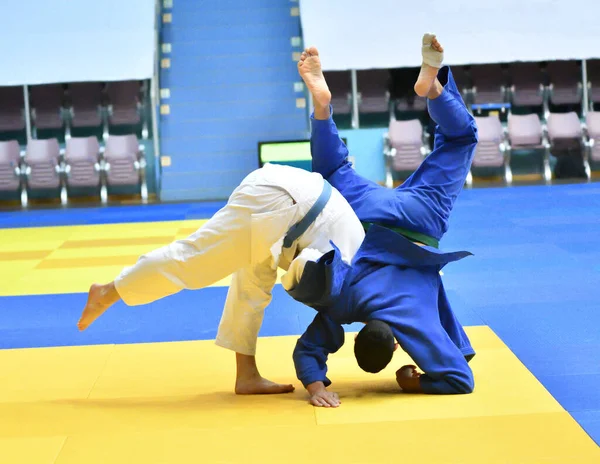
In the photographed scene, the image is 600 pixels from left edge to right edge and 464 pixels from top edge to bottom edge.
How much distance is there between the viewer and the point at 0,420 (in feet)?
12.6

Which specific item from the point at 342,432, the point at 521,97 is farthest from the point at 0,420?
the point at 521,97

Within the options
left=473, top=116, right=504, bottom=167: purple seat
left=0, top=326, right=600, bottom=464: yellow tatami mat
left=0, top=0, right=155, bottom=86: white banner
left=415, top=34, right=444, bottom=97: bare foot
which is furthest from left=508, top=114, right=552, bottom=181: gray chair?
left=415, top=34, right=444, bottom=97: bare foot

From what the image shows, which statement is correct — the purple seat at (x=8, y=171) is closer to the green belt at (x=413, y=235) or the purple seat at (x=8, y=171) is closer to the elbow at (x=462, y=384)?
the green belt at (x=413, y=235)

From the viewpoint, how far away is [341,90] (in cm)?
1647

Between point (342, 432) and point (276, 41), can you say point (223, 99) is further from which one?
point (342, 432)

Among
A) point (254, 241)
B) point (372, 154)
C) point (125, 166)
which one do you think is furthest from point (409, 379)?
point (125, 166)

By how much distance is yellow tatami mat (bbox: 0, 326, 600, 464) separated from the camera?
3.25 meters

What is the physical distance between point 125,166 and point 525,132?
22.0 ft

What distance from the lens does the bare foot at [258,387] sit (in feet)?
13.5

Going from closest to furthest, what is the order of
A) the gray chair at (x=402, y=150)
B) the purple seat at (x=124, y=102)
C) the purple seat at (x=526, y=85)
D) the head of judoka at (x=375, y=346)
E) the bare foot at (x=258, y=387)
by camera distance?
the head of judoka at (x=375, y=346)
the bare foot at (x=258, y=387)
the gray chair at (x=402, y=150)
the purple seat at (x=124, y=102)
the purple seat at (x=526, y=85)

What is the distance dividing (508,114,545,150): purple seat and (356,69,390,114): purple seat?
236 cm

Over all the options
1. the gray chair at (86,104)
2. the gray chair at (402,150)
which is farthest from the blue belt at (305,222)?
the gray chair at (86,104)

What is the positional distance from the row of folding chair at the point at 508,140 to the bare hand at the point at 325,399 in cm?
1062

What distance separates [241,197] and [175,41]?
12643 millimetres
